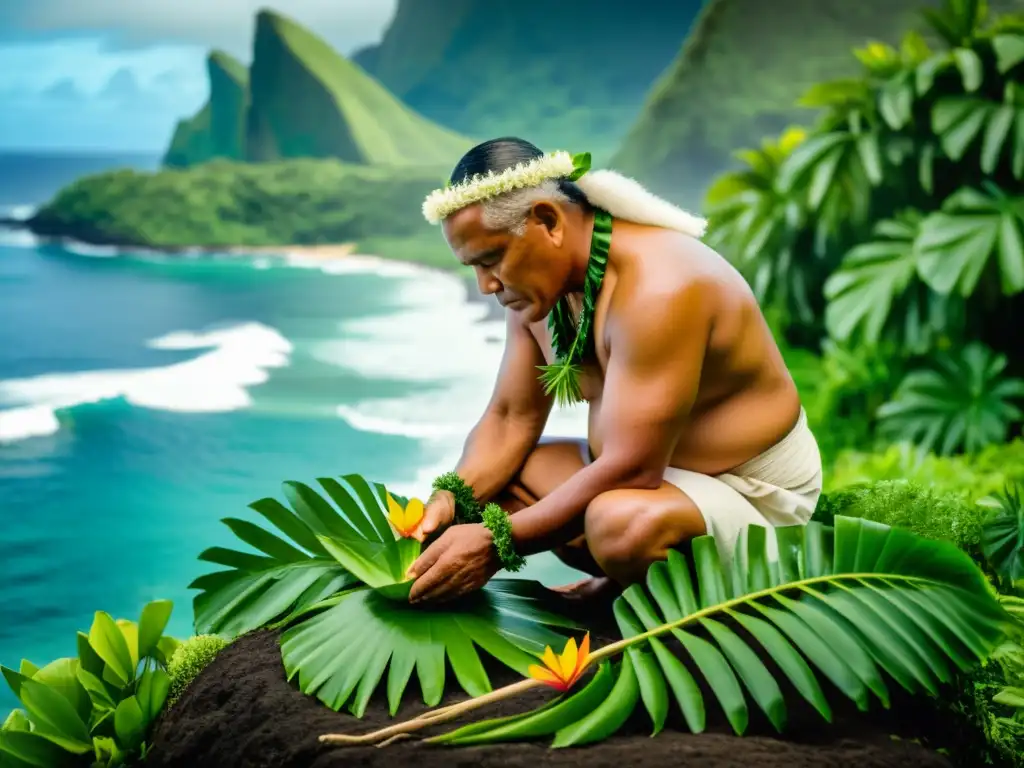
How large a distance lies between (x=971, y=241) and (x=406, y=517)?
2.86 meters

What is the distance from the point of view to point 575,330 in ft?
6.83

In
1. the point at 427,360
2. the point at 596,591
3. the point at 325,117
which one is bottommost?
the point at 596,591

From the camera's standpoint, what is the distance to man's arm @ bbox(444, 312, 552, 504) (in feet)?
7.33

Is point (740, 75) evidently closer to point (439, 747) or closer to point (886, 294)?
point (886, 294)

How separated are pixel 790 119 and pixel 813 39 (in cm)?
54

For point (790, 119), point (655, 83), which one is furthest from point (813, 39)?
point (655, 83)

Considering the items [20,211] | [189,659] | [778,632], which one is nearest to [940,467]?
[778,632]

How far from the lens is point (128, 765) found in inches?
83.4

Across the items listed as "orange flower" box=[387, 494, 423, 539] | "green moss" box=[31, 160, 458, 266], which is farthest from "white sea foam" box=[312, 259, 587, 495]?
"orange flower" box=[387, 494, 423, 539]

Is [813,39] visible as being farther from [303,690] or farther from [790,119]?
[303,690]

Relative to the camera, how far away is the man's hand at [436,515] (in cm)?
212

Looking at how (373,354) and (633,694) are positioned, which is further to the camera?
(373,354)

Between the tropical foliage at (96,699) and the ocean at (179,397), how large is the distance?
176 cm

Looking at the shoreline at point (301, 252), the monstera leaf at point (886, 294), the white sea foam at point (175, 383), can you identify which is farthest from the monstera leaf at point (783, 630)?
the shoreline at point (301, 252)
